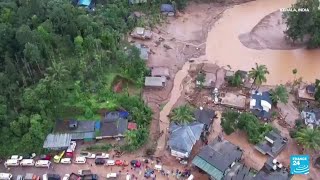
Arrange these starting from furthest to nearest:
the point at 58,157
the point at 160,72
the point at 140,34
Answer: the point at 140,34 < the point at 160,72 < the point at 58,157

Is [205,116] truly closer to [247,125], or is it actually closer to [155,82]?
[247,125]

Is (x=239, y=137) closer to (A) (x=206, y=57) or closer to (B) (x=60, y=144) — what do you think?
(A) (x=206, y=57)

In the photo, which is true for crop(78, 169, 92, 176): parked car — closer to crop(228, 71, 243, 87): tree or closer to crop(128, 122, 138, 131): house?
crop(128, 122, 138, 131): house

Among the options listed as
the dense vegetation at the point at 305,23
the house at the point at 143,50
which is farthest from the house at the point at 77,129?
the dense vegetation at the point at 305,23

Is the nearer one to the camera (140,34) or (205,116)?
(205,116)

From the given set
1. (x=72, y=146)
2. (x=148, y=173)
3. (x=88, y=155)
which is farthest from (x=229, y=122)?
(x=72, y=146)

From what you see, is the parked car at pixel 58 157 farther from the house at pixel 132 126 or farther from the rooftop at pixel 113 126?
the house at pixel 132 126

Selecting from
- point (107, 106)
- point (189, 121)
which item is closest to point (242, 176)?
point (189, 121)
